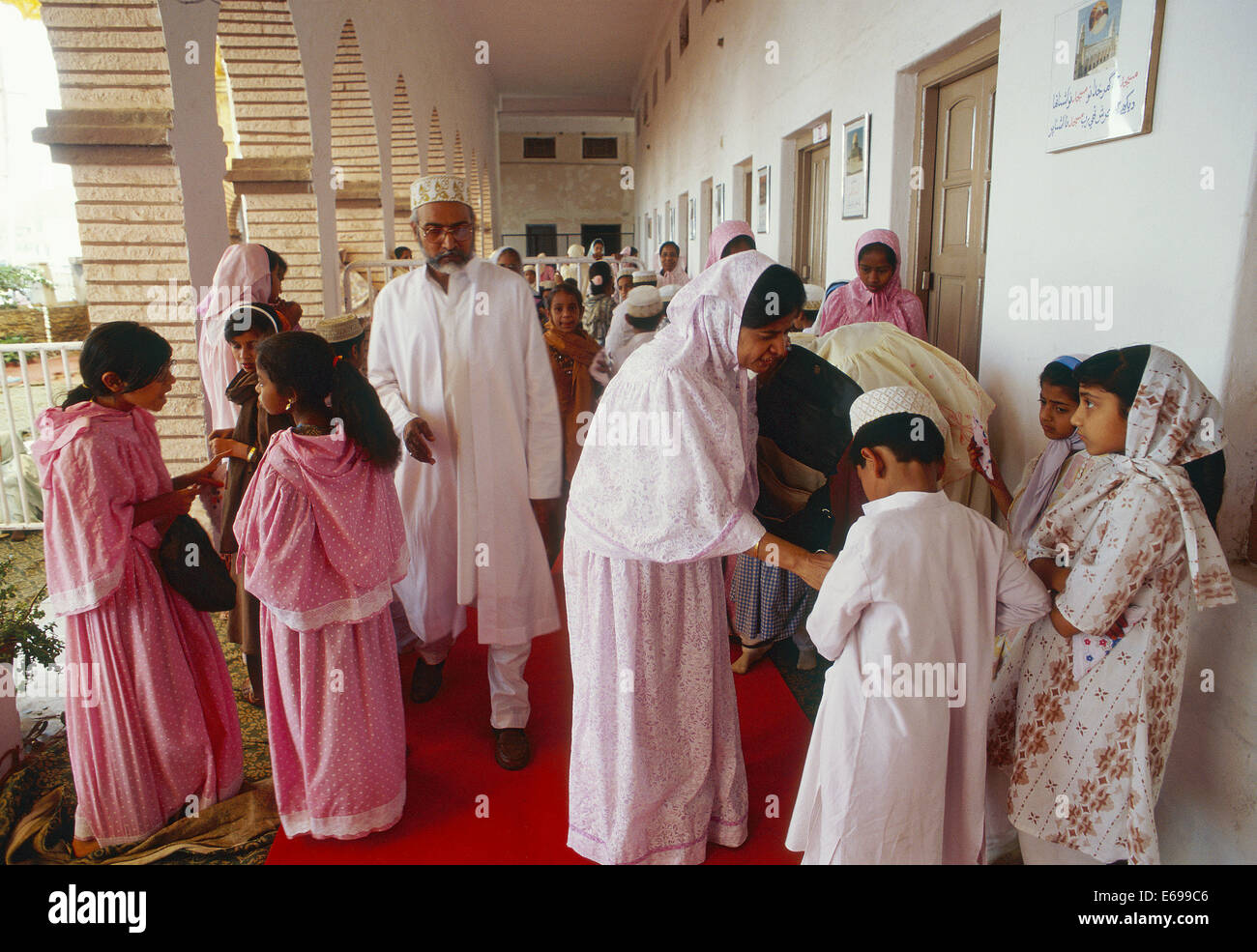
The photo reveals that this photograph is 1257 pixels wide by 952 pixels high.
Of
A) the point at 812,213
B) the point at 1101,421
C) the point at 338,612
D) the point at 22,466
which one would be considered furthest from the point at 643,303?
the point at 22,466

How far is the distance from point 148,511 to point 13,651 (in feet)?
2.54

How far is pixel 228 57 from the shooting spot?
5203 mm

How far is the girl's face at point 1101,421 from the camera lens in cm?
176

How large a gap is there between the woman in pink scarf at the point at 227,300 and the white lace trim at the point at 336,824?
5.31 feet

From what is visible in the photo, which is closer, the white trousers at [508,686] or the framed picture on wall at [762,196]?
the white trousers at [508,686]

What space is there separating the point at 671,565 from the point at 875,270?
96.4 inches

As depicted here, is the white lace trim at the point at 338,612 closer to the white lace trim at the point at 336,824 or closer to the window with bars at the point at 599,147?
the white lace trim at the point at 336,824

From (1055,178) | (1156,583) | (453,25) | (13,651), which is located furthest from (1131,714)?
(453,25)

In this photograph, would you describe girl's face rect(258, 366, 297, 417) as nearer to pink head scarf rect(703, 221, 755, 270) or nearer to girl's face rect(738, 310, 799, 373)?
girl's face rect(738, 310, 799, 373)

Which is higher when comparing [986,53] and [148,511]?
[986,53]

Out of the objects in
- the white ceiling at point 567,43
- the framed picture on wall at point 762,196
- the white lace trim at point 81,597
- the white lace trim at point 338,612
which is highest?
the white ceiling at point 567,43

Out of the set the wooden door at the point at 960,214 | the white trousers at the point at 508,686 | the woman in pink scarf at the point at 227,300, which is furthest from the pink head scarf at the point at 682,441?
the wooden door at the point at 960,214

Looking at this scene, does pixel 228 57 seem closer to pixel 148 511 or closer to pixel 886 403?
pixel 148 511

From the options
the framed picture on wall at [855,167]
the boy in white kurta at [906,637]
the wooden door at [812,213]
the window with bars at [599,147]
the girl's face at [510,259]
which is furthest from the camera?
the window with bars at [599,147]
